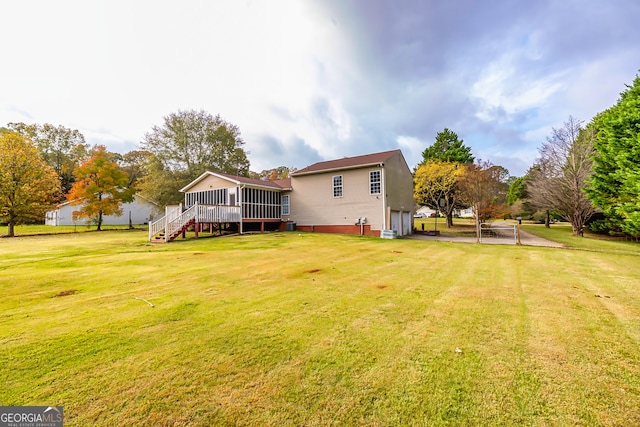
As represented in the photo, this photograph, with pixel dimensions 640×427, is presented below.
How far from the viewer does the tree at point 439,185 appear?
26.4 meters

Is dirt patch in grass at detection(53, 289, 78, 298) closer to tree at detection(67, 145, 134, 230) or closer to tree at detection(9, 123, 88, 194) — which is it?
tree at detection(67, 145, 134, 230)

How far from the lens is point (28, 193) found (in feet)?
65.8

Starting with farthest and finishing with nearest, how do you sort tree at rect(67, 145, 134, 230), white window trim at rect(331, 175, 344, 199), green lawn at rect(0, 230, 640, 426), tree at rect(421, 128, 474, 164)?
tree at rect(421, 128, 474, 164), tree at rect(67, 145, 134, 230), white window trim at rect(331, 175, 344, 199), green lawn at rect(0, 230, 640, 426)

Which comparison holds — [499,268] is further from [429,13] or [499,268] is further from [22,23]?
[22,23]

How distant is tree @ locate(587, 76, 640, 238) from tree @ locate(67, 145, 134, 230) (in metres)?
39.3

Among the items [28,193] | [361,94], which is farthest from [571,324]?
[28,193]

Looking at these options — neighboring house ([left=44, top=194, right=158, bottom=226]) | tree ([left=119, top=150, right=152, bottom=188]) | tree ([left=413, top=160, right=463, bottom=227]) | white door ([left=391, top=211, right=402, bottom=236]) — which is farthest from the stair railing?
tree ([left=119, top=150, right=152, bottom=188])

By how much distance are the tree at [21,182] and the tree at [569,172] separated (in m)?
41.7

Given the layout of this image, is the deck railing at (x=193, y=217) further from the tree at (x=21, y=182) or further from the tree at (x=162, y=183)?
the tree at (x=21, y=182)

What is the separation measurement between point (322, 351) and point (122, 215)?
4541 cm

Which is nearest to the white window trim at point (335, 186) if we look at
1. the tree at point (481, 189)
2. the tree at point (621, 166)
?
the tree at point (481, 189)

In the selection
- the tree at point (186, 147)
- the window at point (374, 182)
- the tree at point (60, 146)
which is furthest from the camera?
the tree at point (60, 146)

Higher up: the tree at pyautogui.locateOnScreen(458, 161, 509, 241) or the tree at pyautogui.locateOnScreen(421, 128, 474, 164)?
the tree at pyautogui.locateOnScreen(421, 128, 474, 164)

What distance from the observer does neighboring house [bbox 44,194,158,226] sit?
35.3 m
